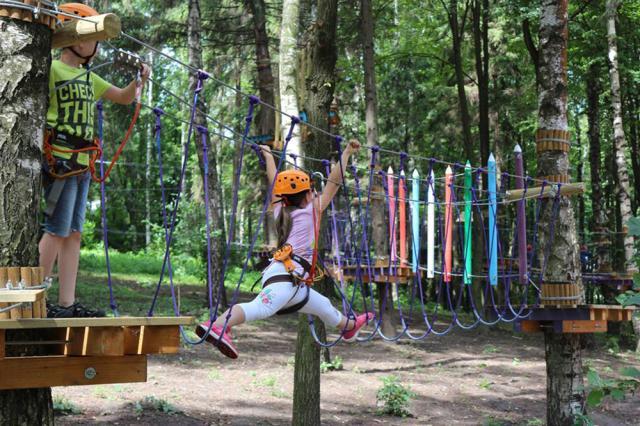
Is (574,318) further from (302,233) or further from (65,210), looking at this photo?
(65,210)

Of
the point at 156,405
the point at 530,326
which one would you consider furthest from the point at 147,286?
the point at 530,326

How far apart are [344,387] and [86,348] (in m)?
6.18

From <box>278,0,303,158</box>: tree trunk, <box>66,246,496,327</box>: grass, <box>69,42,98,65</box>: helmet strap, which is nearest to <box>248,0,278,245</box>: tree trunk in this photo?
<box>66,246,496,327</box>: grass

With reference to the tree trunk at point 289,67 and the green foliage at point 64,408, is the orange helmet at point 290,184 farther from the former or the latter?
the green foliage at point 64,408

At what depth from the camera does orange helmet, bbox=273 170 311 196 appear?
149 inches

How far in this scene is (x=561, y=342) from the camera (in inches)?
235

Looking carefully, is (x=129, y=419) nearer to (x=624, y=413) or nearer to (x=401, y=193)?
(x=401, y=193)

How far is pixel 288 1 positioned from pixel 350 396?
4.16 meters

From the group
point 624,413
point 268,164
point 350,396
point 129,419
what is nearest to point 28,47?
point 268,164

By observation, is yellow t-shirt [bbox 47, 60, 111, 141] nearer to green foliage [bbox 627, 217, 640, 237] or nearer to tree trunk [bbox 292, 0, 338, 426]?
green foliage [bbox 627, 217, 640, 237]

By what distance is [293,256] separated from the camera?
3.79m

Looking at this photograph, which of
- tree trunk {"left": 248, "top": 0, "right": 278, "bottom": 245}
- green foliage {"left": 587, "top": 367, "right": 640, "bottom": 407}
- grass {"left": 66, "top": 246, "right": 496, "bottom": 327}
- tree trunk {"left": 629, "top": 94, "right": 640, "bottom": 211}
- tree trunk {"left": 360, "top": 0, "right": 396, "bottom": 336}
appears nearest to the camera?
green foliage {"left": 587, "top": 367, "right": 640, "bottom": 407}

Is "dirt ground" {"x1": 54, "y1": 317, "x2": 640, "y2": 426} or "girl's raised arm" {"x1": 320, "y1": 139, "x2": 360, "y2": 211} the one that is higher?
"girl's raised arm" {"x1": 320, "y1": 139, "x2": 360, "y2": 211}

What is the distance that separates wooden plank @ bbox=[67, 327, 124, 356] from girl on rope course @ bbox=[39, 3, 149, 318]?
1.38 ft
